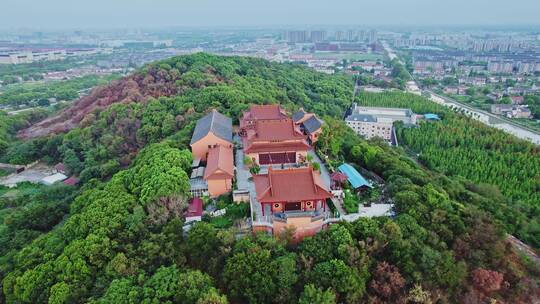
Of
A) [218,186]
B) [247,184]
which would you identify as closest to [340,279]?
[247,184]

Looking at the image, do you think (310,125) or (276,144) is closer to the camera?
(276,144)

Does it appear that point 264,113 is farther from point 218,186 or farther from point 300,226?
point 300,226

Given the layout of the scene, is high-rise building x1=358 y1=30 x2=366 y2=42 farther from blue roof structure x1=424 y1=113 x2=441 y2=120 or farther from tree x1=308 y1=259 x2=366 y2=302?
tree x1=308 y1=259 x2=366 y2=302

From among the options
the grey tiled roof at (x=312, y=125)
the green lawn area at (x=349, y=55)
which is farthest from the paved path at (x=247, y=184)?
the green lawn area at (x=349, y=55)

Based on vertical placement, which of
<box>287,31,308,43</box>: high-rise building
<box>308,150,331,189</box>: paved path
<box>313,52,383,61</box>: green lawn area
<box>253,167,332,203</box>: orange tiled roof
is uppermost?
<box>287,31,308,43</box>: high-rise building

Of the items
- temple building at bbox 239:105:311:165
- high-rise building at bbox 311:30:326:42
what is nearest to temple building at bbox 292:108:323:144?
temple building at bbox 239:105:311:165

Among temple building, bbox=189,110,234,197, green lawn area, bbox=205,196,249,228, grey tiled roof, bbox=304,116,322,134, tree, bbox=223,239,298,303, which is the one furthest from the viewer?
grey tiled roof, bbox=304,116,322,134

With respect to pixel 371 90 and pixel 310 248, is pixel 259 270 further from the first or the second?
pixel 371 90
